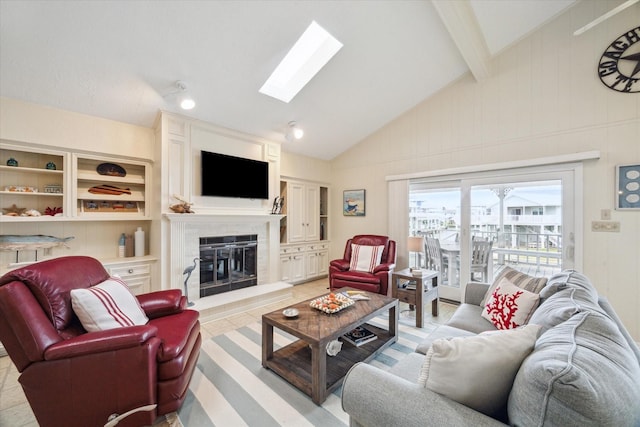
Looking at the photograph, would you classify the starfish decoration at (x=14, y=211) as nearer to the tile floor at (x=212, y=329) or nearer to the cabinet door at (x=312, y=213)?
the tile floor at (x=212, y=329)

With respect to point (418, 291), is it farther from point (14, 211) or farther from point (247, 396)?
point (14, 211)

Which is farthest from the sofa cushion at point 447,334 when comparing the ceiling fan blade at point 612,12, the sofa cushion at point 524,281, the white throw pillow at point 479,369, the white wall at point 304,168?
the white wall at point 304,168

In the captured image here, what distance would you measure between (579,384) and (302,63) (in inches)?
135

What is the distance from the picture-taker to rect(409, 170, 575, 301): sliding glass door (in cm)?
298

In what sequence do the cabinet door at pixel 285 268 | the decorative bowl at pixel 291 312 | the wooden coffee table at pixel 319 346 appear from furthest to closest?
the cabinet door at pixel 285 268, the decorative bowl at pixel 291 312, the wooden coffee table at pixel 319 346

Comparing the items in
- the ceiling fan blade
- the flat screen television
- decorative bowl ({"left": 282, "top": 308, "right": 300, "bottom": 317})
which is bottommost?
decorative bowl ({"left": 282, "top": 308, "right": 300, "bottom": 317})

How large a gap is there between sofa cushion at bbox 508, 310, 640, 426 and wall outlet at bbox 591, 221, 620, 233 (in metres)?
2.63

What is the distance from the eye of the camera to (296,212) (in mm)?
4758

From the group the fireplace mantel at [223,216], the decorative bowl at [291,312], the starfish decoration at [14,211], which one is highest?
the starfish decoration at [14,211]

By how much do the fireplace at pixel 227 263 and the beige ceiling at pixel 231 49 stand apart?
5.45 feet

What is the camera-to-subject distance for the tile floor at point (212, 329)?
163 cm

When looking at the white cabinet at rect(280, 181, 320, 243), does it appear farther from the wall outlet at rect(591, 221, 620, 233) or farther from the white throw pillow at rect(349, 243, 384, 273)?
the wall outlet at rect(591, 221, 620, 233)

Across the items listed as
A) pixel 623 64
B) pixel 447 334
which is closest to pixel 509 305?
pixel 447 334

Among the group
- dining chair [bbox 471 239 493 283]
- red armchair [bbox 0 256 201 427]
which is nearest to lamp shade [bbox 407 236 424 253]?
dining chair [bbox 471 239 493 283]
